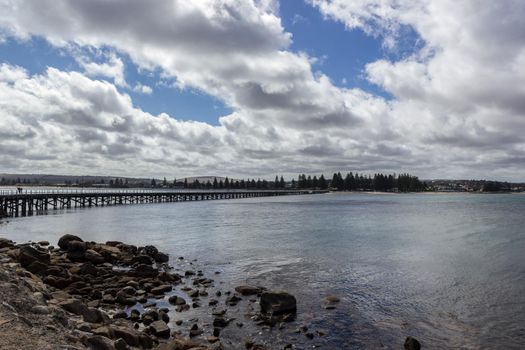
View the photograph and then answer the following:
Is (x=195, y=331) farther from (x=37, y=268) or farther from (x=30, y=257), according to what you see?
(x=30, y=257)

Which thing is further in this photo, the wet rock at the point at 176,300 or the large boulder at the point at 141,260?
the large boulder at the point at 141,260

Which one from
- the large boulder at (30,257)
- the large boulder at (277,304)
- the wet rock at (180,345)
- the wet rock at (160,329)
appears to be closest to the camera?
the wet rock at (180,345)

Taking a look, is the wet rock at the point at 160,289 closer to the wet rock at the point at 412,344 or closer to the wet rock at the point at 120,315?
the wet rock at the point at 120,315

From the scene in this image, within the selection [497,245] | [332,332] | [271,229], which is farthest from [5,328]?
[271,229]

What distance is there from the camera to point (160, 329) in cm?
1293

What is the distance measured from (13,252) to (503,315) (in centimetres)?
2257

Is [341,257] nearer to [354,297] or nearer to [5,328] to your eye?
[354,297]

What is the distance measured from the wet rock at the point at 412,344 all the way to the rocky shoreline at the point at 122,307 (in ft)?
0.09

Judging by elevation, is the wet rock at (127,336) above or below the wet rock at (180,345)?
above

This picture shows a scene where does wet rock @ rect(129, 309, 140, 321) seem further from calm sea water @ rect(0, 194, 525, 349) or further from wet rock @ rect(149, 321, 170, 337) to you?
calm sea water @ rect(0, 194, 525, 349)

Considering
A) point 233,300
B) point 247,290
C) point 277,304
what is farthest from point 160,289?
point 277,304

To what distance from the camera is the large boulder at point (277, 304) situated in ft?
50.9

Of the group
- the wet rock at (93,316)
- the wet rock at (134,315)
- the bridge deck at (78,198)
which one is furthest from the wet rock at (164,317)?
the bridge deck at (78,198)

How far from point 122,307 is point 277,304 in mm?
5913
